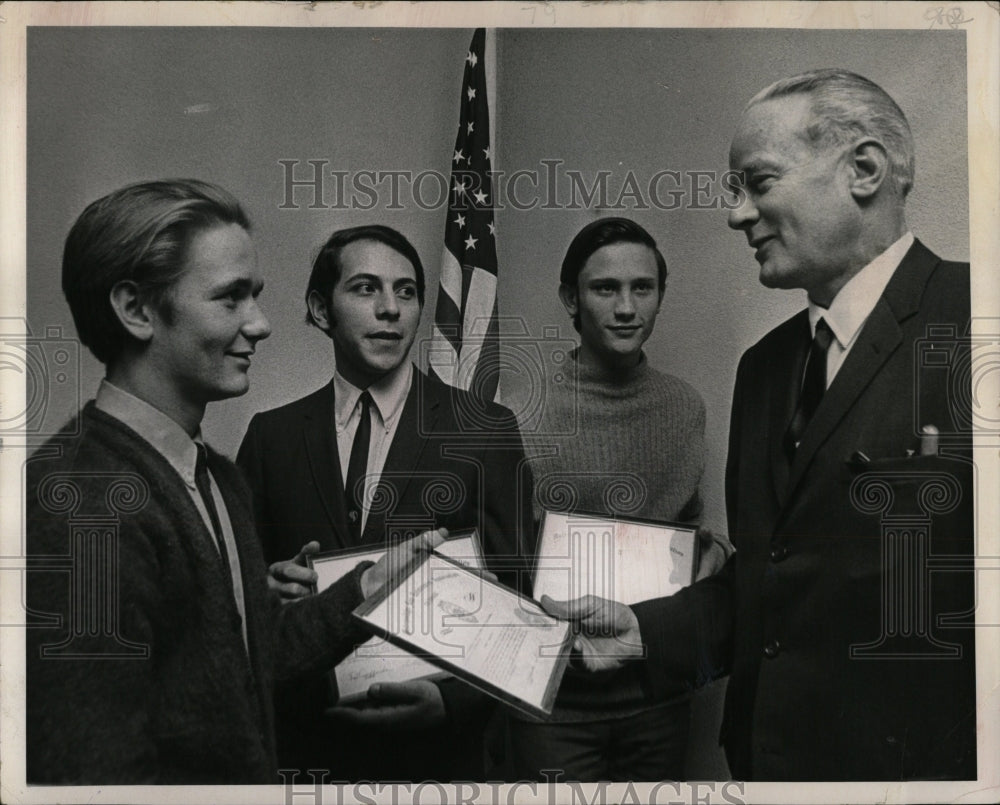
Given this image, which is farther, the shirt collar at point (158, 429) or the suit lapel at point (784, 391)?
the suit lapel at point (784, 391)

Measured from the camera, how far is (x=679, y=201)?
4672mm

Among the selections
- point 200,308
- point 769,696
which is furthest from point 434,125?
point 769,696

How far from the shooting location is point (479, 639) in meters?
4.46

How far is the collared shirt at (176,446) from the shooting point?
4430 mm

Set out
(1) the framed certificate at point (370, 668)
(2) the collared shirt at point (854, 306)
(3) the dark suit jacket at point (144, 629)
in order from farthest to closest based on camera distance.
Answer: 1. (2) the collared shirt at point (854, 306)
2. (1) the framed certificate at point (370, 668)
3. (3) the dark suit jacket at point (144, 629)

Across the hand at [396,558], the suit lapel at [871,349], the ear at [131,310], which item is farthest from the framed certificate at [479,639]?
the ear at [131,310]

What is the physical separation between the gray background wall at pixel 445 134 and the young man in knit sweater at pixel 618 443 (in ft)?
0.25

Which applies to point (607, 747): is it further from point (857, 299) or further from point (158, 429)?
point (158, 429)

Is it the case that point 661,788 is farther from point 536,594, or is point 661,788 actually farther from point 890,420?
point 890,420

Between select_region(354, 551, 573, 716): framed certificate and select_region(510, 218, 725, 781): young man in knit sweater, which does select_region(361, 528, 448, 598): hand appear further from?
select_region(510, 218, 725, 781): young man in knit sweater

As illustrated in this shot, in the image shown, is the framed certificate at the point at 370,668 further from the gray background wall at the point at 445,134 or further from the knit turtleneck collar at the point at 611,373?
the knit turtleneck collar at the point at 611,373

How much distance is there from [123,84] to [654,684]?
11.4ft

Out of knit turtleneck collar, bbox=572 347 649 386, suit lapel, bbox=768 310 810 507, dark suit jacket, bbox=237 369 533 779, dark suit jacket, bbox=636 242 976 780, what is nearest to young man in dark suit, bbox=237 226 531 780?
dark suit jacket, bbox=237 369 533 779

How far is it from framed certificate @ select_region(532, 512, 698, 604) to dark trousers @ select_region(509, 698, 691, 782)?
20.8 inches
